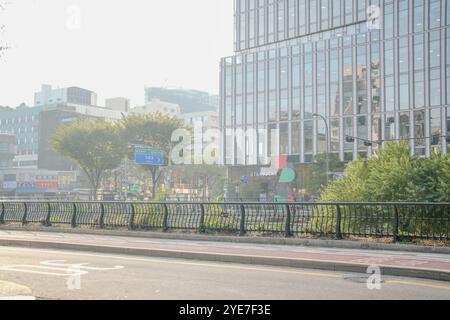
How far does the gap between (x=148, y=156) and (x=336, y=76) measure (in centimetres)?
2905

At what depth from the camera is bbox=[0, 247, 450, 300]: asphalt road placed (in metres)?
8.31

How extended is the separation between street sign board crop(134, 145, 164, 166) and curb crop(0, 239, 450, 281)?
116 feet

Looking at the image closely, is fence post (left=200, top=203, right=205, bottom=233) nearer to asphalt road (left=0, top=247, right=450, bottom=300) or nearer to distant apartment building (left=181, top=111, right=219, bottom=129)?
asphalt road (left=0, top=247, right=450, bottom=300)

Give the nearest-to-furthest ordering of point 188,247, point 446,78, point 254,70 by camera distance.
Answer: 1. point 188,247
2. point 446,78
3. point 254,70

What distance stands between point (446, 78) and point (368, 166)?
1747 inches

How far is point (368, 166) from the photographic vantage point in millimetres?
21438

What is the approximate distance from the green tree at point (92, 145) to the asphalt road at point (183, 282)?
5288cm

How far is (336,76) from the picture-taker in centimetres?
6988

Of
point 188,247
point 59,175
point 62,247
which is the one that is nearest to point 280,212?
point 188,247

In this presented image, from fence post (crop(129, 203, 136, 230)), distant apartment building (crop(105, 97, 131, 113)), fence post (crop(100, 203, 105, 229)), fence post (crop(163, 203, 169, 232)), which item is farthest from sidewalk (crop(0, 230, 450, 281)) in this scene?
distant apartment building (crop(105, 97, 131, 113))

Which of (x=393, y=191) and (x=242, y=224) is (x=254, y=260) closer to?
(x=242, y=224)

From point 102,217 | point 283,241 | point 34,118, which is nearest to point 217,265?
point 283,241

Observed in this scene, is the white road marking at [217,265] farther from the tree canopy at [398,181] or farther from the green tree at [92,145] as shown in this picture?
the green tree at [92,145]

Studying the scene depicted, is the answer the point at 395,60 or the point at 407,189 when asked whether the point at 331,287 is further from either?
the point at 395,60
